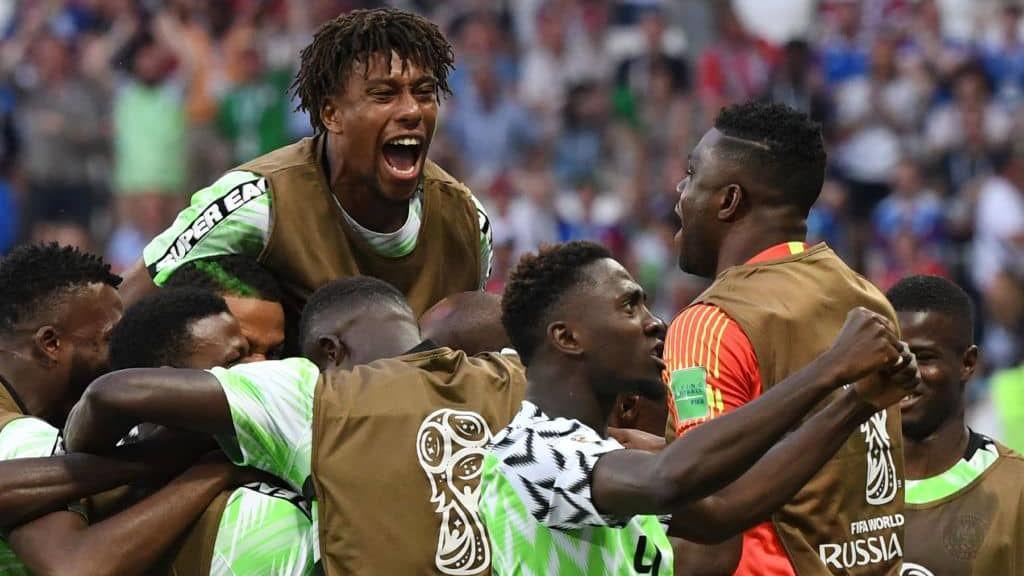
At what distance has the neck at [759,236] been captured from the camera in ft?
15.8

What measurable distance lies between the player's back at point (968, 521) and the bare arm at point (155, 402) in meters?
2.61

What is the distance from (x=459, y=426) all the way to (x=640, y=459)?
69 centimetres

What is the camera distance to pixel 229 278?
5.38 m

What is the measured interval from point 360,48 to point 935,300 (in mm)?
2107

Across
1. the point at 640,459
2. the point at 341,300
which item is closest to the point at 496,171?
Result: the point at 341,300

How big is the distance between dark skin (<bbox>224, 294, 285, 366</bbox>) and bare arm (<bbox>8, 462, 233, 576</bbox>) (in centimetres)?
92

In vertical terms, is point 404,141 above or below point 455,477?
above

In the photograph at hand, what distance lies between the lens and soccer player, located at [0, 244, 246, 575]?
168 inches

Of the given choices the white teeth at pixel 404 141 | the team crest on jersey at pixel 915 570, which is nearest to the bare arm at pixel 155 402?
the white teeth at pixel 404 141

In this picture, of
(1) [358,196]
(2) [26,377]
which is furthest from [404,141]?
(2) [26,377]

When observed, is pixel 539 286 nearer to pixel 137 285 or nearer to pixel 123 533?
pixel 123 533

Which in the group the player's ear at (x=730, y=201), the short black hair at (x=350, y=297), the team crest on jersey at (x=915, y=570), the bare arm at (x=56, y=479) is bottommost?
the team crest on jersey at (x=915, y=570)

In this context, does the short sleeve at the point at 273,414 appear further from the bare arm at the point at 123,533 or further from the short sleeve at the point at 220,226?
the short sleeve at the point at 220,226

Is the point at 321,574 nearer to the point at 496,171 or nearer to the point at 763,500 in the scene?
the point at 763,500
